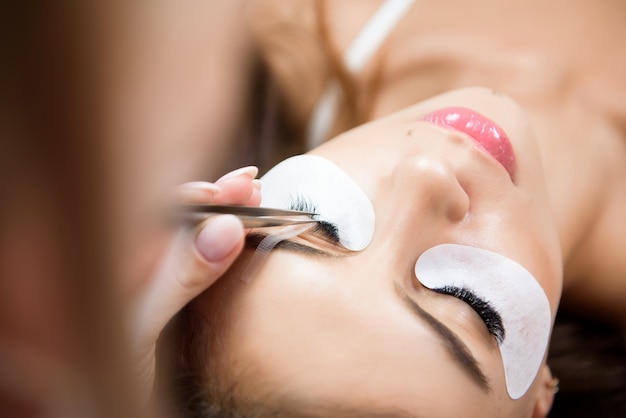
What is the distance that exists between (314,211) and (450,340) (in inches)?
7.0

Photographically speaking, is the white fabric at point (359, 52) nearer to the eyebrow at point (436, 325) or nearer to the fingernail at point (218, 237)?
the eyebrow at point (436, 325)

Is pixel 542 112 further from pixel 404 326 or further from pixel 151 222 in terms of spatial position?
pixel 151 222

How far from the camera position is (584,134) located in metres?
0.95

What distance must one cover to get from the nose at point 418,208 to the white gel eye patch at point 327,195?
0.02 meters

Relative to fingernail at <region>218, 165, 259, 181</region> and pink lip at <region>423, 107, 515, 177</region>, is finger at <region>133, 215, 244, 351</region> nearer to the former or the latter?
fingernail at <region>218, 165, 259, 181</region>

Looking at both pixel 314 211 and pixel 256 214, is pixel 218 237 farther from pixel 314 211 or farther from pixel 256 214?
pixel 314 211

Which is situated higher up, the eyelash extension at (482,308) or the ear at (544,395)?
the eyelash extension at (482,308)

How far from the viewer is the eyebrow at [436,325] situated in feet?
1.82

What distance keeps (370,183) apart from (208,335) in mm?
221

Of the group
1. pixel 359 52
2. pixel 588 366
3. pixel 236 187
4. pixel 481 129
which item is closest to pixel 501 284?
pixel 481 129

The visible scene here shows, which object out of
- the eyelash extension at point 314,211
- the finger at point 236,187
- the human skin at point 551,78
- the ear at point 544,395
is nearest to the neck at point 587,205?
the human skin at point 551,78

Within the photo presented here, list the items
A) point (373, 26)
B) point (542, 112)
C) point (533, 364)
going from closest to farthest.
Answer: point (533, 364)
point (542, 112)
point (373, 26)

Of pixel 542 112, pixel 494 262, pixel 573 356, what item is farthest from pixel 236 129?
pixel 573 356

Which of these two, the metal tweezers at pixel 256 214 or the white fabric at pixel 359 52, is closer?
the metal tweezers at pixel 256 214
